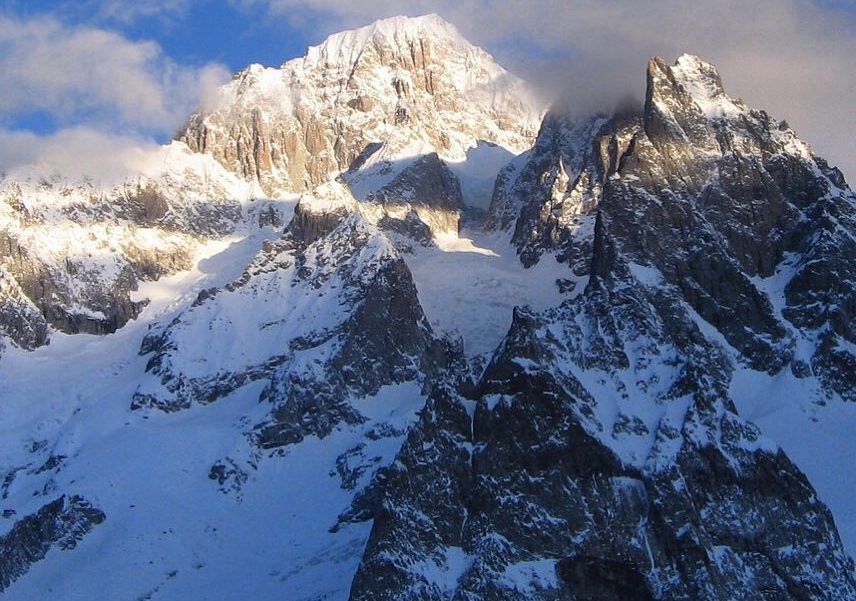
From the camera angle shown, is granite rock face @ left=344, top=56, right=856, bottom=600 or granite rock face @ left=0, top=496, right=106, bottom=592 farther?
granite rock face @ left=0, top=496, right=106, bottom=592

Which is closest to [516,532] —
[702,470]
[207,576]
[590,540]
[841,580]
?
[590,540]

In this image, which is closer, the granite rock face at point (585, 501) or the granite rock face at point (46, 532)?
the granite rock face at point (585, 501)

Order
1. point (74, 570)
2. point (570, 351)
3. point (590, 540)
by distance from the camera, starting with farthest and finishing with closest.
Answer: point (74, 570), point (570, 351), point (590, 540)

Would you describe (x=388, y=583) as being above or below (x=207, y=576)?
above

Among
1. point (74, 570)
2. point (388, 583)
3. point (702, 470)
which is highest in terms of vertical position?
point (702, 470)

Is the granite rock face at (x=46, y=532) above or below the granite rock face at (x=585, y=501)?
below

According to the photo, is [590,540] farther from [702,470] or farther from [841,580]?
[841,580]

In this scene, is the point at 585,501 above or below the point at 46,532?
above

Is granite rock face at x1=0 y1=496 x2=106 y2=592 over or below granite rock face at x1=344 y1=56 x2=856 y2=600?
below

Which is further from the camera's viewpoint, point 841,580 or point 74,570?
point 74,570

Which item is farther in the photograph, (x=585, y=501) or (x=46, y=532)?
(x=46, y=532)

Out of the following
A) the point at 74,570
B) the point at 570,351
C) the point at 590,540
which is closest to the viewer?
the point at 590,540
